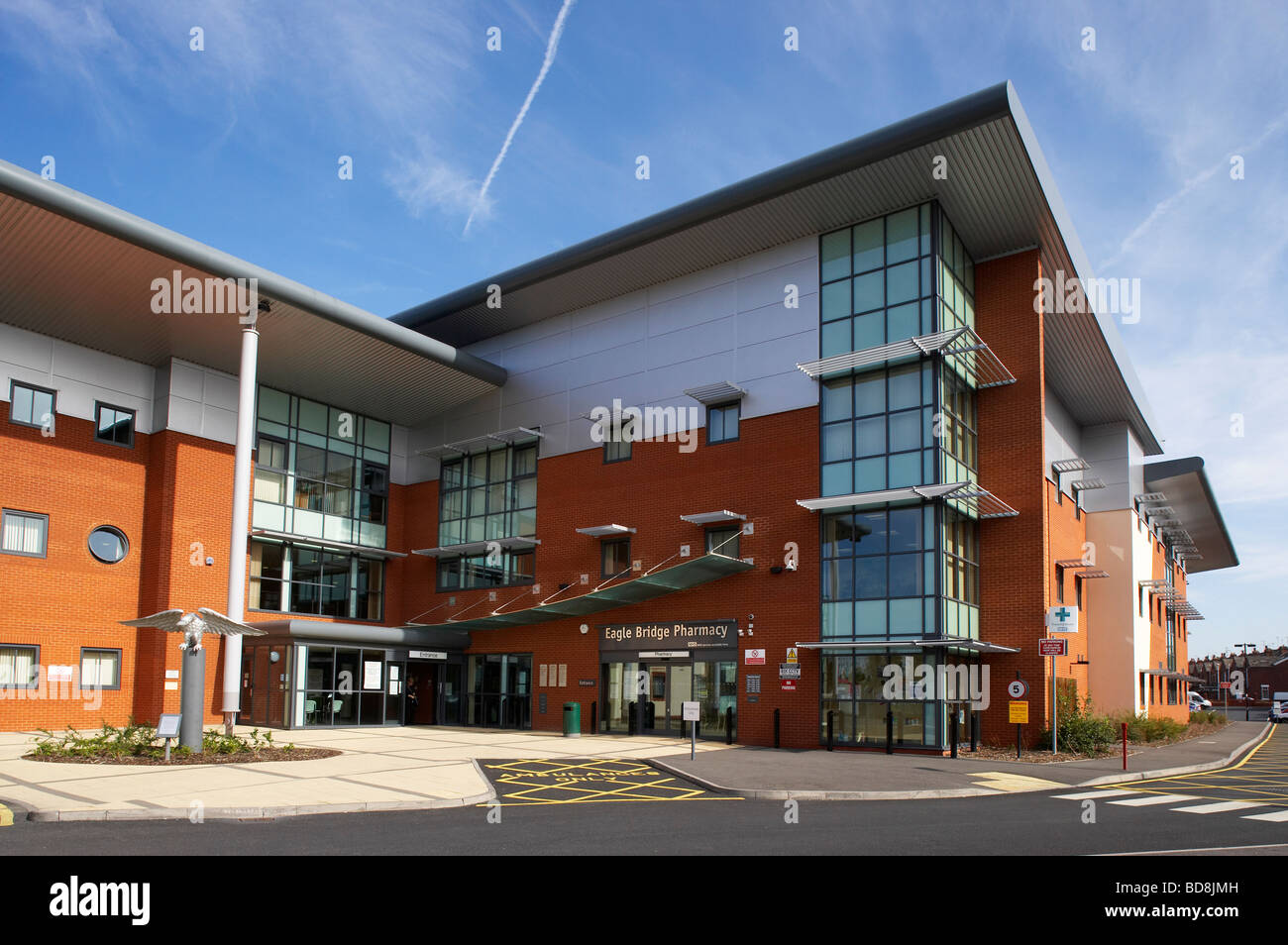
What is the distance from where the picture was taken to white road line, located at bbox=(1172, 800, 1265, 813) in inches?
505

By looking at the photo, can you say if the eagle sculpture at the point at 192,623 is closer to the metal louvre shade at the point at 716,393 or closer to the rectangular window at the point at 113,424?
the rectangular window at the point at 113,424

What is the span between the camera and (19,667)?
24.1 meters

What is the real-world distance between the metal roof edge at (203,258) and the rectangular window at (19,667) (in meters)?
10.2

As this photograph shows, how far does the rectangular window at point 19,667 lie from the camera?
23.8 meters

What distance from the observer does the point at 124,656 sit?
26156mm

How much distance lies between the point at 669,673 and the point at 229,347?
1440cm

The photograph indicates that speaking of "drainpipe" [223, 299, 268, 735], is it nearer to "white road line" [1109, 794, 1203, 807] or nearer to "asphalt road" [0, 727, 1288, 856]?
"asphalt road" [0, 727, 1288, 856]

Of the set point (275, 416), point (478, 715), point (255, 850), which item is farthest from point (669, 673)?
point (255, 850)

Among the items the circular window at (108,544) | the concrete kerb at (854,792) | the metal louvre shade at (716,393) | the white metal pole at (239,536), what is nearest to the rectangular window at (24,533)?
the circular window at (108,544)

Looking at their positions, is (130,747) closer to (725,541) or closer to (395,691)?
(395,691)

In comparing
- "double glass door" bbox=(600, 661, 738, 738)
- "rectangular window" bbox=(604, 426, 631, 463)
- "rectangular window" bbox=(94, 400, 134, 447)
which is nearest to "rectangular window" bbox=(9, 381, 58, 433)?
"rectangular window" bbox=(94, 400, 134, 447)

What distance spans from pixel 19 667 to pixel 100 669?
193 cm

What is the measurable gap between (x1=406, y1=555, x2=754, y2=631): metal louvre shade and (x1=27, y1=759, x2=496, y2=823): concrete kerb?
12.0 meters

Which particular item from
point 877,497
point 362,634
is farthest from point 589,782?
point 362,634
